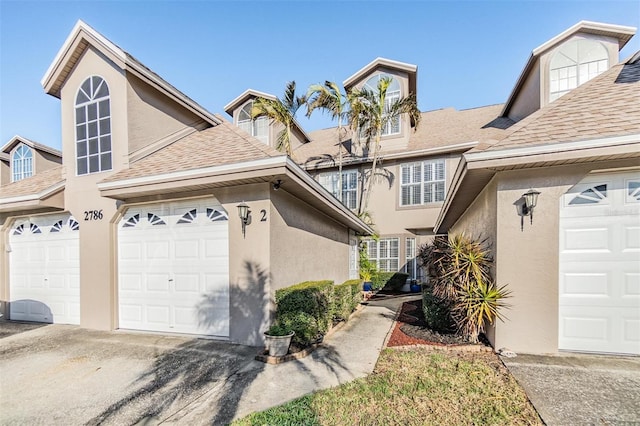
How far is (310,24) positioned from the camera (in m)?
10.9

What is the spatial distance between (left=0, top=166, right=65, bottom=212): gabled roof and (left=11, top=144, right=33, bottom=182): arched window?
4055 millimetres

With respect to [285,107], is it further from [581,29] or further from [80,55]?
[581,29]

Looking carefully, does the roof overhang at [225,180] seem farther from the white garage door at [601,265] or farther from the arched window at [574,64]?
the arched window at [574,64]

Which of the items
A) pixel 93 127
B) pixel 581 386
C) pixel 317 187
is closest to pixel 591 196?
pixel 581 386

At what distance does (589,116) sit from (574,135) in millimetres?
999

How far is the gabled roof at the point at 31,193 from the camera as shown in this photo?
7.69 metres

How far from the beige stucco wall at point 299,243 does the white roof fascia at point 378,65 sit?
8.71 m

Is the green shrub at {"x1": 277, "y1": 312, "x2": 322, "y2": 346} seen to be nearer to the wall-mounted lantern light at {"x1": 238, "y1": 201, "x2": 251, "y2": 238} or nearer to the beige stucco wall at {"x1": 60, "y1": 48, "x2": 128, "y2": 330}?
the wall-mounted lantern light at {"x1": 238, "y1": 201, "x2": 251, "y2": 238}

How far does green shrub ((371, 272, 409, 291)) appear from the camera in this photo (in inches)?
557

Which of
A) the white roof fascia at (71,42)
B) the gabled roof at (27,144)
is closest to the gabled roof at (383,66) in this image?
the white roof fascia at (71,42)

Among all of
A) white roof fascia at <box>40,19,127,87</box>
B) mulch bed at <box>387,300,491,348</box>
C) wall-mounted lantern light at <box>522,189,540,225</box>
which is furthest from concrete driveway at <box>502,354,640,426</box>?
white roof fascia at <box>40,19,127,87</box>

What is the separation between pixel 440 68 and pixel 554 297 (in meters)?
12.8

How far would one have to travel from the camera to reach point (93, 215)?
758 centimetres

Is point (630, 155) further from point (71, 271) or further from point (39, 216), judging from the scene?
point (39, 216)
